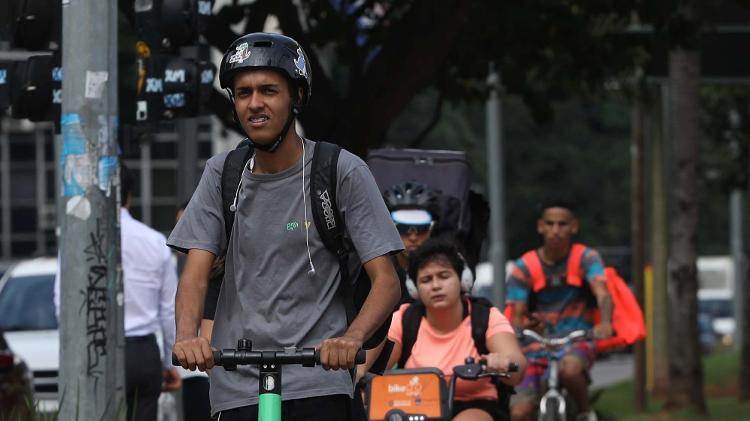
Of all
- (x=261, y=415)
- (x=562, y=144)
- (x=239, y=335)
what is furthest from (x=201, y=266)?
(x=562, y=144)

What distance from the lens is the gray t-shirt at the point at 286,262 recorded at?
197 inches

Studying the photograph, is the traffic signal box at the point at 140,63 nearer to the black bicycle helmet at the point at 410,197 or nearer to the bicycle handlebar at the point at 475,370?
the black bicycle helmet at the point at 410,197

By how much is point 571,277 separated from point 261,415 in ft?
19.7

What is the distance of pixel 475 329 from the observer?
7824mm

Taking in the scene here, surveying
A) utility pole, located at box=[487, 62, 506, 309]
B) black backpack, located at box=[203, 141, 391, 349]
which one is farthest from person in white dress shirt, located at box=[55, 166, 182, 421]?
utility pole, located at box=[487, 62, 506, 309]

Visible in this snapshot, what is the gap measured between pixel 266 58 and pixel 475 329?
10.2 feet

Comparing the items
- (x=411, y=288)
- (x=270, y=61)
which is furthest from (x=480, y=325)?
(x=270, y=61)

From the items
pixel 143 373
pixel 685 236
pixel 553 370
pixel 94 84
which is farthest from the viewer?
pixel 685 236

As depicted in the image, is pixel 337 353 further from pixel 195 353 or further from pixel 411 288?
pixel 411 288

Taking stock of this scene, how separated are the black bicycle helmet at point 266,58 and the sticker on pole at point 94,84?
2.69 metres

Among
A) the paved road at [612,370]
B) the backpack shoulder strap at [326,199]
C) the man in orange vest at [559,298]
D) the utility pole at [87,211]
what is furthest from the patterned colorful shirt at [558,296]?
the paved road at [612,370]

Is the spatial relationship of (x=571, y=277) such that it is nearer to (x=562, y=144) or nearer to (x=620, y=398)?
(x=620, y=398)

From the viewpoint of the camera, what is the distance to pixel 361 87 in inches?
541

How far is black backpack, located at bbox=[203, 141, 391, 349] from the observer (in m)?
5.05
